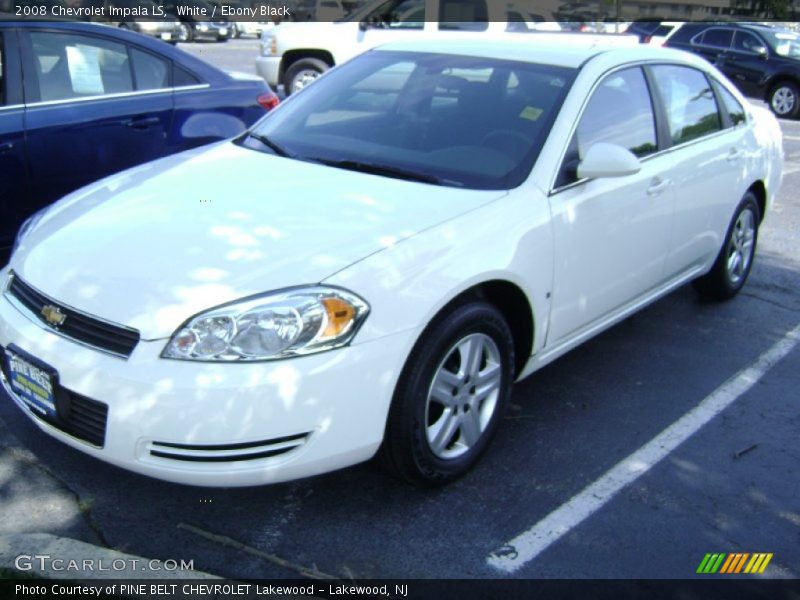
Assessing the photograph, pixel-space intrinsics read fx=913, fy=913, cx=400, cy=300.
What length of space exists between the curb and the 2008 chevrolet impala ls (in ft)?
0.99

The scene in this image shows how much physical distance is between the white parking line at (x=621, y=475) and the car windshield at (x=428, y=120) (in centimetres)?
128

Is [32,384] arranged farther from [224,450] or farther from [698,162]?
[698,162]

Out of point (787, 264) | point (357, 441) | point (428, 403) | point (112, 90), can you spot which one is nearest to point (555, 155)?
point (428, 403)

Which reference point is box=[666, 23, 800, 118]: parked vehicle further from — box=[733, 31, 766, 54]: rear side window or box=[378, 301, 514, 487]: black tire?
box=[378, 301, 514, 487]: black tire

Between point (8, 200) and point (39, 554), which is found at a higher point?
point (8, 200)

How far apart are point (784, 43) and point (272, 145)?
1439cm

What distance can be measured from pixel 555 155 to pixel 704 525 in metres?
1.60

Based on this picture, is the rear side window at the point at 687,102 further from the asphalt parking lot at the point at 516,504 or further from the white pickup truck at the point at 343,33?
the white pickup truck at the point at 343,33

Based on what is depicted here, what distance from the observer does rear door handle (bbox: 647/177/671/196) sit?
439 cm

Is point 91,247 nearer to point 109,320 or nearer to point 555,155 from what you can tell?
point 109,320

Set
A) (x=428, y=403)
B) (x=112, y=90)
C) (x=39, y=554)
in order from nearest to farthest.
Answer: (x=39, y=554), (x=428, y=403), (x=112, y=90)

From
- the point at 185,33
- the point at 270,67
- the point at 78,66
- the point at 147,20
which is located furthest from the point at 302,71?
the point at 185,33

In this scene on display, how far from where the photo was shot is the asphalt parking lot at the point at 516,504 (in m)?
3.16

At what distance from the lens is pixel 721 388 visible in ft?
15.1
